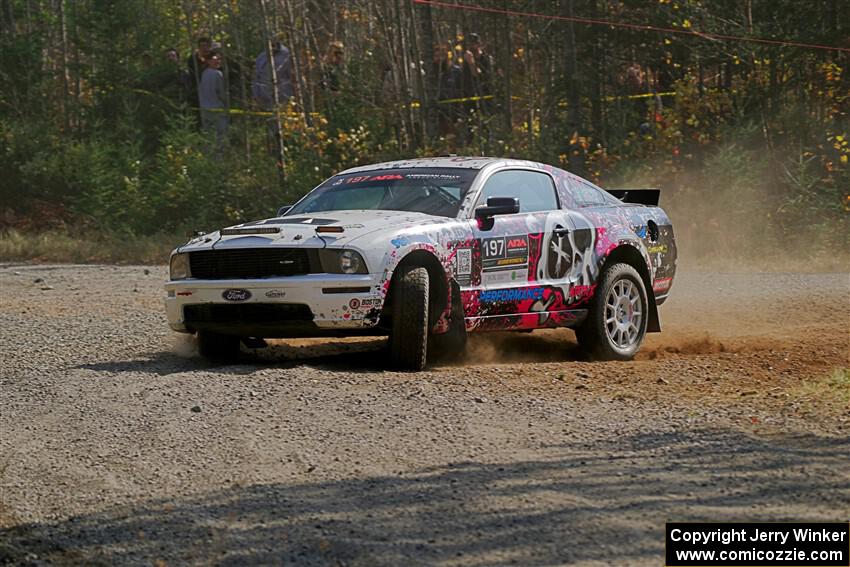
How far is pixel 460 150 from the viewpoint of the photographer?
925 inches

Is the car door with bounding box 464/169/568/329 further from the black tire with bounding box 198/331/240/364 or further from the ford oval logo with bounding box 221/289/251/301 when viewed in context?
the black tire with bounding box 198/331/240/364

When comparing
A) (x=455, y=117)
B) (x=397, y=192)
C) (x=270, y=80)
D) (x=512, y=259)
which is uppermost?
(x=270, y=80)

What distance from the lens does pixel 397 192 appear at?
34.1ft

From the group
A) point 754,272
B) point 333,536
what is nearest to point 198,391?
point 333,536

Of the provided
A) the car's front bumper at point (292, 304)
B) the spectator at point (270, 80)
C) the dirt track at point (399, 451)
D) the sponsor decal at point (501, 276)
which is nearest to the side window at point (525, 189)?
the sponsor decal at point (501, 276)

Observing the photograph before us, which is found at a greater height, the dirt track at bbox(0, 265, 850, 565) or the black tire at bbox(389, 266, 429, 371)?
the black tire at bbox(389, 266, 429, 371)

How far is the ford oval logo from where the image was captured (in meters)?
9.22

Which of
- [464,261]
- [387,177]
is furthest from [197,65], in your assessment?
[464,261]

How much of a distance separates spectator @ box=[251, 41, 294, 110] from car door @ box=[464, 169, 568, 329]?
14718mm

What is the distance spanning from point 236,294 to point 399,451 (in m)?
2.82

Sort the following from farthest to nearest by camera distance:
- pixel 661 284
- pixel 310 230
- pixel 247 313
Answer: pixel 661 284 → pixel 310 230 → pixel 247 313

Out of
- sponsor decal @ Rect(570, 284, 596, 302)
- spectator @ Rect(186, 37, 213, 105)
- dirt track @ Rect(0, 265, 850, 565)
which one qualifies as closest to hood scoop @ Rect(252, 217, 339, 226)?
dirt track @ Rect(0, 265, 850, 565)

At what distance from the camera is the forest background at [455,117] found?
70.0 feet

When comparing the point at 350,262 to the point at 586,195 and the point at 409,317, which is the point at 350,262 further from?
the point at 586,195
